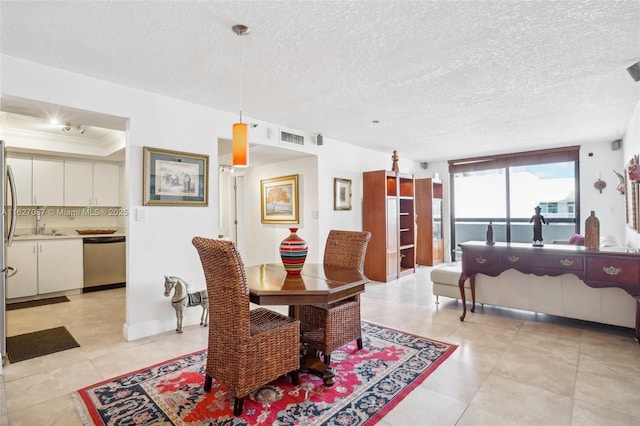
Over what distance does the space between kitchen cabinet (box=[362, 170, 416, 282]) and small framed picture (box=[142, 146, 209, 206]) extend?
120 inches

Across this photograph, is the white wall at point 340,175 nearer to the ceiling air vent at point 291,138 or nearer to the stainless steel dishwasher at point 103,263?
the ceiling air vent at point 291,138

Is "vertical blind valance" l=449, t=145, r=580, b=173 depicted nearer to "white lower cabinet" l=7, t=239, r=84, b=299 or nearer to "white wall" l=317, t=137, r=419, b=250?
"white wall" l=317, t=137, r=419, b=250

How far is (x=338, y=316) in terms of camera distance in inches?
101

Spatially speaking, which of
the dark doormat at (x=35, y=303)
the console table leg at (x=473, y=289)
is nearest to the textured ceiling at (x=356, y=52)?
the console table leg at (x=473, y=289)

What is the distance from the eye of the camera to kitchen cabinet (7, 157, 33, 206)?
15.8ft

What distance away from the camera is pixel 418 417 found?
1.89 metres

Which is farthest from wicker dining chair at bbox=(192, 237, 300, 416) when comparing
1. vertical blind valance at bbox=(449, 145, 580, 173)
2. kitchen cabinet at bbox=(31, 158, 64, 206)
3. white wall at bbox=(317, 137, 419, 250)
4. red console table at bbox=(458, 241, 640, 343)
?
vertical blind valance at bbox=(449, 145, 580, 173)

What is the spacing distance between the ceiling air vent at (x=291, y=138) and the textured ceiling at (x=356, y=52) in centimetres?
46

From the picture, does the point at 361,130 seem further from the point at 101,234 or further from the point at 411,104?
the point at 101,234

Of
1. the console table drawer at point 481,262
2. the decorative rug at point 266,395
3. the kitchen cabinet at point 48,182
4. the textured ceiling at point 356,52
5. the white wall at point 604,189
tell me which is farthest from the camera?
the white wall at point 604,189

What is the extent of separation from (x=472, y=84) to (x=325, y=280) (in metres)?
2.40

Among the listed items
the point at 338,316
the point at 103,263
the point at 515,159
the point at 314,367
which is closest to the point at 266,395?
the point at 314,367

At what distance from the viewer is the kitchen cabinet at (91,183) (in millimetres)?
5277

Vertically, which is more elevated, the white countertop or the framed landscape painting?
the framed landscape painting
